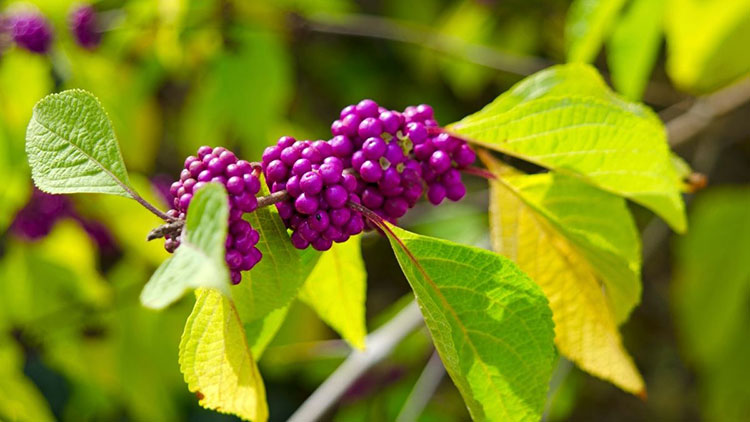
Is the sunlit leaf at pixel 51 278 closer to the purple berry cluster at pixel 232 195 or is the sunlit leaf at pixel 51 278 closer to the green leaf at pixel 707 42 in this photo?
the purple berry cluster at pixel 232 195

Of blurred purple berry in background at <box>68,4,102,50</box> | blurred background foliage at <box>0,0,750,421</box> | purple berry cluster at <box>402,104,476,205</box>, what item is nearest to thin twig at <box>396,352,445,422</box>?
blurred background foliage at <box>0,0,750,421</box>

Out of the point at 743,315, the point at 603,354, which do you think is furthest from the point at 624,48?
the point at 743,315

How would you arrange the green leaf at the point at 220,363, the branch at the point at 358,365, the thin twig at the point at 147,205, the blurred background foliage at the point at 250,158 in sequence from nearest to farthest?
the thin twig at the point at 147,205 < the green leaf at the point at 220,363 < the branch at the point at 358,365 < the blurred background foliage at the point at 250,158

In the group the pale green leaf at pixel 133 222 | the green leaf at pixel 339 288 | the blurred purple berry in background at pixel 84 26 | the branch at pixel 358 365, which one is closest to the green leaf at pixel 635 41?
the branch at pixel 358 365

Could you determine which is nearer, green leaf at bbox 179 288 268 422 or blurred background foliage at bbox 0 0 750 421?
green leaf at bbox 179 288 268 422

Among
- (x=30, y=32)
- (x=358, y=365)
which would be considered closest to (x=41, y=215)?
(x=30, y=32)

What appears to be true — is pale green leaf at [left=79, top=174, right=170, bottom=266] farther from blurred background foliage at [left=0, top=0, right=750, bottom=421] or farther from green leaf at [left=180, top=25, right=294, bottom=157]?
green leaf at [left=180, top=25, right=294, bottom=157]

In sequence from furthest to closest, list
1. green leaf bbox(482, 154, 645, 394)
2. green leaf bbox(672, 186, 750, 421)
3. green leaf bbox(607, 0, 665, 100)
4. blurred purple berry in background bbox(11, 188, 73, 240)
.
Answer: green leaf bbox(672, 186, 750, 421) → blurred purple berry in background bbox(11, 188, 73, 240) → green leaf bbox(607, 0, 665, 100) → green leaf bbox(482, 154, 645, 394)
